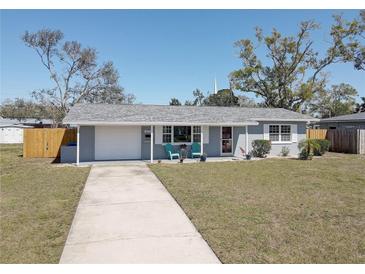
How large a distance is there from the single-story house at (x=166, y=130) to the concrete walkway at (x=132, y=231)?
740 cm

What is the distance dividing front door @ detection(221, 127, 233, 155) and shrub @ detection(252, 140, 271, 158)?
1.64 m

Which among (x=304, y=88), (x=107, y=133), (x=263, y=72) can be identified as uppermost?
(x=263, y=72)

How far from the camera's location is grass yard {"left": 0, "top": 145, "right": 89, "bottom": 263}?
170 inches

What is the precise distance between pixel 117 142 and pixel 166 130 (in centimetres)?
302

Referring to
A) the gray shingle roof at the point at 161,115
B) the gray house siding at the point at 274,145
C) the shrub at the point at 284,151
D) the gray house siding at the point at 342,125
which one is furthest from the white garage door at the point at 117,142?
the gray house siding at the point at 342,125

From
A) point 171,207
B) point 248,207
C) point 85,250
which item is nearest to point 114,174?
point 171,207

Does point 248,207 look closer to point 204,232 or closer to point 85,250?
point 204,232

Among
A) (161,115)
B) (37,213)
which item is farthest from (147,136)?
(37,213)

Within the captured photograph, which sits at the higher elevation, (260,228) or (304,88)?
(304,88)

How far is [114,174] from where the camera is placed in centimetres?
1145

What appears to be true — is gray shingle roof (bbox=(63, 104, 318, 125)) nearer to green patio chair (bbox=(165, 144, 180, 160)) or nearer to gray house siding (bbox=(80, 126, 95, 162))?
gray house siding (bbox=(80, 126, 95, 162))

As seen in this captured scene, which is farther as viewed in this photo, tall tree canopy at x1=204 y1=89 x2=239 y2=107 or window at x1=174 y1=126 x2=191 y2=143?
tall tree canopy at x1=204 y1=89 x2=239 y2=107

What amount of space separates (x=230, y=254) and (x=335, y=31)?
116ft

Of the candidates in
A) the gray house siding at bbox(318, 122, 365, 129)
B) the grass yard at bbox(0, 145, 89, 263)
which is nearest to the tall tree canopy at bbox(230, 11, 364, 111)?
the gray house siding at bbox(318, 122, 365, 129)
